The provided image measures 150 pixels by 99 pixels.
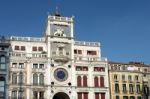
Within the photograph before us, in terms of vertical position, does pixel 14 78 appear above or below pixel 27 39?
below

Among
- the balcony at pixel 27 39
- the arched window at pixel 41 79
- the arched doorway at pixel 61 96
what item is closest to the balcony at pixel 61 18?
the balcony at pixel 27 39

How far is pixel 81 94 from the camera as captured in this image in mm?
86750

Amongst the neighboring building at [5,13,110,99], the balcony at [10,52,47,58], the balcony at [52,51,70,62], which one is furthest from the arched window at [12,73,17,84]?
the balcony at [52,51,70,62]

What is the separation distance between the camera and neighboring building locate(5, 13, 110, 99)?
83.5 meters

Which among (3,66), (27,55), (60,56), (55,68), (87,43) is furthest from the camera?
(87,43)

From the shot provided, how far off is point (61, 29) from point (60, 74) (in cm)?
1205

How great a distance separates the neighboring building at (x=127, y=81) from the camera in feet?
302

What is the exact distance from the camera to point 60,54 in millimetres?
87812

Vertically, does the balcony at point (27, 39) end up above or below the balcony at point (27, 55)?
above

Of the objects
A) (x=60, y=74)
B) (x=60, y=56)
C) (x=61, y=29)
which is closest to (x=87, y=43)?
(x=61, y=29)

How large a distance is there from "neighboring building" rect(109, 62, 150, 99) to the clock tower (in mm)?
12156

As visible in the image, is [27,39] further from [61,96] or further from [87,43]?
[61,96]

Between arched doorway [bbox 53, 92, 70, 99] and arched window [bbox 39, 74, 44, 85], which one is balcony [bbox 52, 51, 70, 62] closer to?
arched window [bbox 39, 74, 44, 85]

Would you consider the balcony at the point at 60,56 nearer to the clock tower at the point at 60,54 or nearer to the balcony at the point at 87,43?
the clock tower at the point at 60,54
